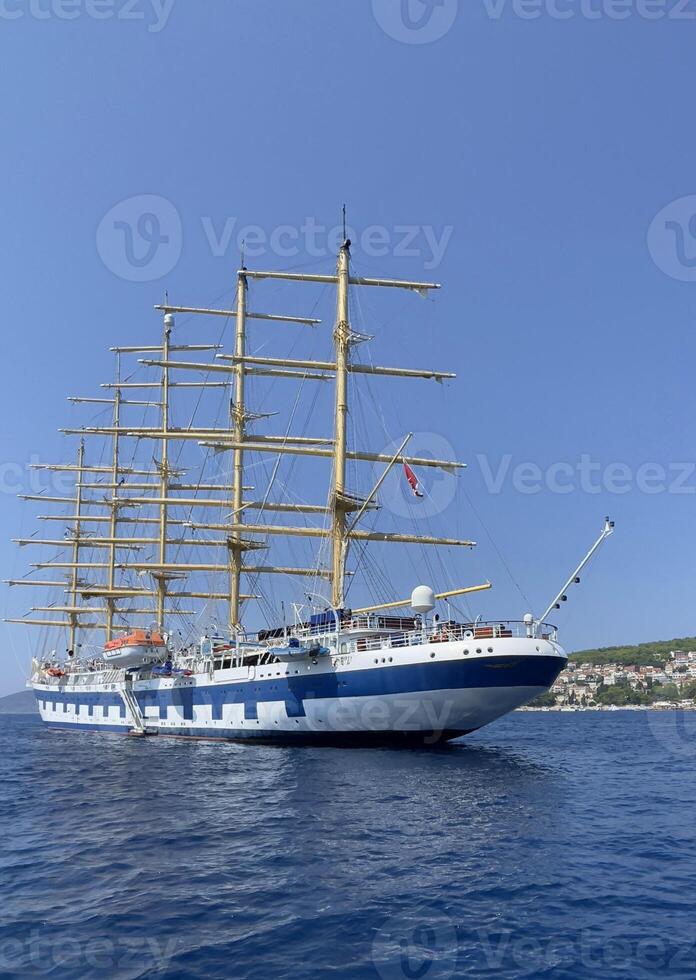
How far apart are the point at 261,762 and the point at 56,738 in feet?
103

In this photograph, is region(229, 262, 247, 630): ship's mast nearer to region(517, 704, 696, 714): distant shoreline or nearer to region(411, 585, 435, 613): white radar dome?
region(411, 585, 435, 613): white radar dome

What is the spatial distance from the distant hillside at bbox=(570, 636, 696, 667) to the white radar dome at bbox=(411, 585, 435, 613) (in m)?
142

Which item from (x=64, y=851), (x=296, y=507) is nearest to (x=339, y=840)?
(x=64, y=851)

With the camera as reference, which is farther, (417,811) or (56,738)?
(56,738)

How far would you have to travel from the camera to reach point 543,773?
29.0 meters

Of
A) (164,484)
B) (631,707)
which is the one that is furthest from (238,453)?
(631,707)

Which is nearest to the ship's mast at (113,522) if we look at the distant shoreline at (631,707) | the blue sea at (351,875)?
the blue sea at (351,875)

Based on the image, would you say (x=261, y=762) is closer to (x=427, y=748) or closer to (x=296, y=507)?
(x=427, y=748)

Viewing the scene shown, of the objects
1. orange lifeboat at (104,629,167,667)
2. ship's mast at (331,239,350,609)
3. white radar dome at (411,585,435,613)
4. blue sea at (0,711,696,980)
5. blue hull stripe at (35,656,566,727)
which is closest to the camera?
blue sea at (0,711,696,980)

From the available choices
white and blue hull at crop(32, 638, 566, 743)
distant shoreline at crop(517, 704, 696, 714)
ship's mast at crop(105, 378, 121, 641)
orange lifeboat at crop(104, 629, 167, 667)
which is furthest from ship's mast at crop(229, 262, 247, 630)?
distant shoreline at crop(517, 704, 696, 714)

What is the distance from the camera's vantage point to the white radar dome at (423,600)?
3328cm

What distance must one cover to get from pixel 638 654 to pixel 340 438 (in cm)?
14694

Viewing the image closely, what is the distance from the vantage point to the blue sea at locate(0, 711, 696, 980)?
436 inches

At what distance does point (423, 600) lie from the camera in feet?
109
